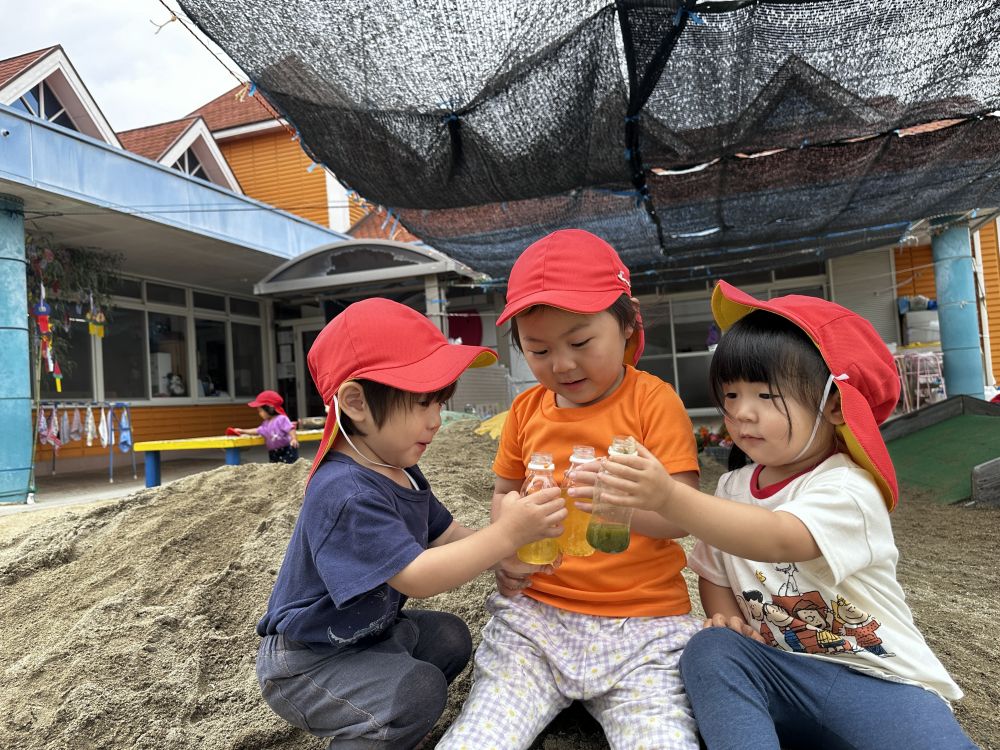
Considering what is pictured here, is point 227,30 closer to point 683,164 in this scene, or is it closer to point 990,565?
point 683,164

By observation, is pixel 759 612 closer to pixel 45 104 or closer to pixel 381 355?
pixel 381 355

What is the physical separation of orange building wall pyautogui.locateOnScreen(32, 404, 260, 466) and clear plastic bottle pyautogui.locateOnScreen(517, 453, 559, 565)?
9.50 metres

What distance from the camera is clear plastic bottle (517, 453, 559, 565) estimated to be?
1.39 meters

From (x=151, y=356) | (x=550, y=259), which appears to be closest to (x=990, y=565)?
(x=550, y=259)

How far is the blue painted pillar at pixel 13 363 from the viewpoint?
6703mm

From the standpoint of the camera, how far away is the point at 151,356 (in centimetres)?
1135

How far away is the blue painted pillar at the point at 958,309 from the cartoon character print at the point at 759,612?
25.4ft

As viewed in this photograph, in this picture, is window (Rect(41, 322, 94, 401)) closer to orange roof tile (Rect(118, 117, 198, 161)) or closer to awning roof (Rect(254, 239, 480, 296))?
awning roof (Rect(254, 239, 480, 296))

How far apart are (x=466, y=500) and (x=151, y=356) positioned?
960 centimetres

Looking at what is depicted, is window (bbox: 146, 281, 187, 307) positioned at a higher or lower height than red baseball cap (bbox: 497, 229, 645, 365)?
higher

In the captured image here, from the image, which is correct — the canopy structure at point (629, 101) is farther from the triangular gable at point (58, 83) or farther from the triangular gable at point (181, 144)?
the triangular gable at point (181, 144)

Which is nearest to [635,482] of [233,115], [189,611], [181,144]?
[189,611]

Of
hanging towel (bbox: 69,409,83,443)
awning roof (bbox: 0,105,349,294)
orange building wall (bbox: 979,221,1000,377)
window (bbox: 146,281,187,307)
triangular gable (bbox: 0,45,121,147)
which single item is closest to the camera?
awning roof (bbox: 0,105,349,294)

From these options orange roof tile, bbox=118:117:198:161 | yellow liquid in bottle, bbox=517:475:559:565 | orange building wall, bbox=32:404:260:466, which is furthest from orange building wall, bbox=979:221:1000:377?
orange roof tile, bbox=118:117:198:161
